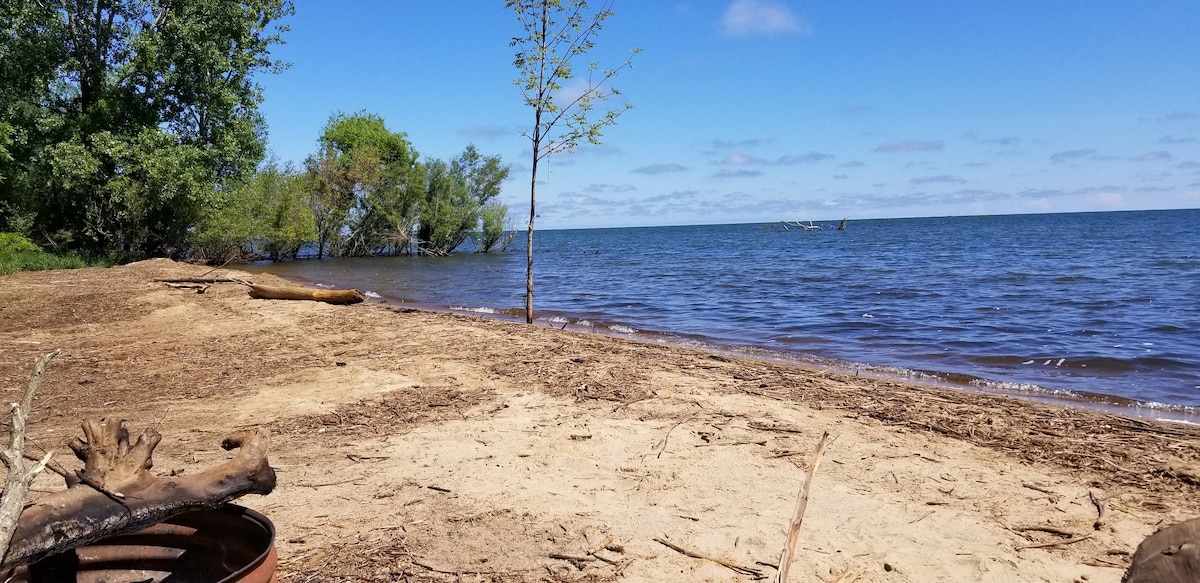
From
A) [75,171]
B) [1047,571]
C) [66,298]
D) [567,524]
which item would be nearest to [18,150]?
[75,171]

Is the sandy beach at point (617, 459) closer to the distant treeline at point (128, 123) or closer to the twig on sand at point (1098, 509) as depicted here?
the twig on sand at point (1098, 509)

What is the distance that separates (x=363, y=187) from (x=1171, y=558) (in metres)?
44.7

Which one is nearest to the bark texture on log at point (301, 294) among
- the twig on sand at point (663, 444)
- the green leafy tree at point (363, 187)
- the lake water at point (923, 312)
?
the lake water at point (923, 312)

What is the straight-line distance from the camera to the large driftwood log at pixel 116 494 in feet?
8.09

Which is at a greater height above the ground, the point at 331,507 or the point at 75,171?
the point at 75,171

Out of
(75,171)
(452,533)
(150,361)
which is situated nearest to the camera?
(452,533)

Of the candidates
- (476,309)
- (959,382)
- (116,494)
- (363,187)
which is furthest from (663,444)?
(363,187)

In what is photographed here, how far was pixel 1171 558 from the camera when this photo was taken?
2391 mm

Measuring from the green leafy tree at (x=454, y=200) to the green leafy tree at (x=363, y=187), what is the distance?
101 cm

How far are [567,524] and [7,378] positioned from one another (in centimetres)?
689

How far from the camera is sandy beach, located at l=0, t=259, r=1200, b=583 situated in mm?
3910

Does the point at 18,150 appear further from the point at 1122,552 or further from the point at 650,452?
the point at 1122,552

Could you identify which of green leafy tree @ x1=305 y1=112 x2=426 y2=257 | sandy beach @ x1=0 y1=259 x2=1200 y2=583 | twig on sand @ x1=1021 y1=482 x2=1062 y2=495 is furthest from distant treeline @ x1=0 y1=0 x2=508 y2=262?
twig on sand @ x1=1021 y1=482 x2=1062 y2=495

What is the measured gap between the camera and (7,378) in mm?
7414
